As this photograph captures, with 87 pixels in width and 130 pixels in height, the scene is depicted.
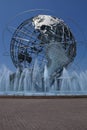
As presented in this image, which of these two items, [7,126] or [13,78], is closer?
[7,126]

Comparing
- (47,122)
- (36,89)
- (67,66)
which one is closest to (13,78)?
(36,89)

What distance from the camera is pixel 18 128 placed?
23.4ft

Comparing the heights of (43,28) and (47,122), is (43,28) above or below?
above

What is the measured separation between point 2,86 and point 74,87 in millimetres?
7704

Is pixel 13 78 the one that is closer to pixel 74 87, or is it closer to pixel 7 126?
pixel 74 87

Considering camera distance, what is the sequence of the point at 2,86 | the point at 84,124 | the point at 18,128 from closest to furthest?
the point at 18,128, the point at 84,124, the point at 2,86

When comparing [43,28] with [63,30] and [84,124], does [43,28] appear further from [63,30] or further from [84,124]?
[84,124]

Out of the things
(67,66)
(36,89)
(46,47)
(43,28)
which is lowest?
(36,89)

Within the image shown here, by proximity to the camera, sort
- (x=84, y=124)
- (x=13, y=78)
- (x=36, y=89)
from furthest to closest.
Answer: (x=13, y=78)
(x=36, y=89)
(x=84, y=124)

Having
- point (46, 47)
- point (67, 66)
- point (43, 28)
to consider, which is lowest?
point (67, 66)

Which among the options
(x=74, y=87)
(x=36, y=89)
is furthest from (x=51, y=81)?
(x=74, y=87)

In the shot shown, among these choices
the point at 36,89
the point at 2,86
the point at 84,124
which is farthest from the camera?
the point at 36,89

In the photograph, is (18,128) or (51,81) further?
(51,81)

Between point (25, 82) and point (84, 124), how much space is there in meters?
26.6
